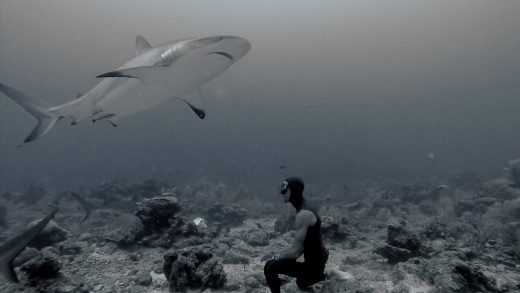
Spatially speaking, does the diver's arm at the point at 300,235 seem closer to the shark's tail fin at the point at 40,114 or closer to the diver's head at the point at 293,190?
the diver's head at the point at 293,190

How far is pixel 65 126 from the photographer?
154 meters

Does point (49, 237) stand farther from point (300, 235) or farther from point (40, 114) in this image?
point (300, 235)

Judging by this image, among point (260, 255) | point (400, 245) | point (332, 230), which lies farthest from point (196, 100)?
point (400, 245)

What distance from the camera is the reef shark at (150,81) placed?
4457mm

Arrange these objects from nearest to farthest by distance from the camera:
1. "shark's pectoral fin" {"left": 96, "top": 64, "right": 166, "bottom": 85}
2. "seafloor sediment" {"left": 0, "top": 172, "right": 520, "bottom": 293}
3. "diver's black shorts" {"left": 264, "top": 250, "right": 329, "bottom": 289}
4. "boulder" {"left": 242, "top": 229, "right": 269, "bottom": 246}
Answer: "diver's black shorts" {"left": 264, "top": 250, "right": 329, "bottom": 289} < "shark's pectoral fin" {"left": 96, "top": 64, "right": 166, "bottom": 85} < "seafloor sediment" {"left": 0, "top": 172, "right": 520, "bottom": 293} < "boulder" {"left": 242, "top": 229, "right": 269, "bottom": 246}

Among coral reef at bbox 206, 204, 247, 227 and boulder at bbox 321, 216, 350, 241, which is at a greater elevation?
boulder at bbox 321, 216, 350, 241

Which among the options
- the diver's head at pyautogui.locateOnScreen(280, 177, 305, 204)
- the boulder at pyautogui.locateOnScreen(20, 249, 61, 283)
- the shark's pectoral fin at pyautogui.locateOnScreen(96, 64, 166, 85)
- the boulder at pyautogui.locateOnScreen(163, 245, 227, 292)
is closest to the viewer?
the diver's head at pyautogui.locateOnScreen(280, 177, 305, 204)

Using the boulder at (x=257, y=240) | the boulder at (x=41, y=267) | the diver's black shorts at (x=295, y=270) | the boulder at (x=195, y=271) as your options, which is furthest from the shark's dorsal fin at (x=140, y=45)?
the boulder at (x=257, y=240)

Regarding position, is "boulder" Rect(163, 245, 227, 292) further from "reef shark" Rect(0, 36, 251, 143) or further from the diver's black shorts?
"reef shark" Rect(0, 36, 251, 143)

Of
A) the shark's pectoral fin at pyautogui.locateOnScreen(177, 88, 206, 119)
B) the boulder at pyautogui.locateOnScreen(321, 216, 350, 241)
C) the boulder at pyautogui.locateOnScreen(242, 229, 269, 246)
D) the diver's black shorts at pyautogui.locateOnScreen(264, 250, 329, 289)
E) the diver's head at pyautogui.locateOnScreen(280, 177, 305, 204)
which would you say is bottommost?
the boulder at pyautogui.locateOnScreen(242, 229, 269, 246)

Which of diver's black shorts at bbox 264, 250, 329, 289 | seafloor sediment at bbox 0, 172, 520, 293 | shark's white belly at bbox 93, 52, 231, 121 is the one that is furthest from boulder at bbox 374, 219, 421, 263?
shark's white belly at bbox 93, 52, 231, 121

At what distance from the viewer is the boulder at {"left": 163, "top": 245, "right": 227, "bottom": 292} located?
195 inches

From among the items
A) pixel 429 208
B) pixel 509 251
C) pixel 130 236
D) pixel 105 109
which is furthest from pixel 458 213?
pixel 105 109

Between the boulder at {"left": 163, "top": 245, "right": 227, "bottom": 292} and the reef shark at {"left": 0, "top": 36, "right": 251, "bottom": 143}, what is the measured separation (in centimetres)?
319
